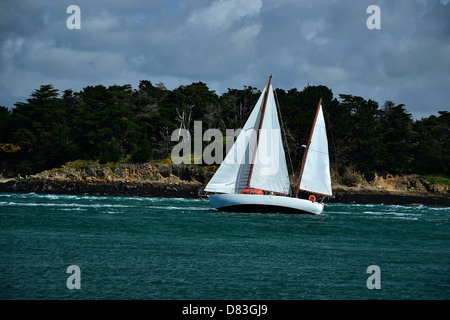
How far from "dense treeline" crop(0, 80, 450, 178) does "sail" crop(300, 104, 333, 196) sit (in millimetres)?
39200

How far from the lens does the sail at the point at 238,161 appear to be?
4488cm

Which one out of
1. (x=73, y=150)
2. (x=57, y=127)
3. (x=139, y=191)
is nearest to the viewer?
(x=139, y=191)

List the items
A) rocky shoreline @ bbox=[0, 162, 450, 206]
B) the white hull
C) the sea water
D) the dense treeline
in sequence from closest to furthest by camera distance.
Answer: the sea water
the white hull
rocky shoreline @ bbox=[0, 162, 450, 206]
the dense treeline

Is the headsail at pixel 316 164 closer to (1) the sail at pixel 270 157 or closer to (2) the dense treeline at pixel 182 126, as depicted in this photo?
(1) the sail at pixel 270 157

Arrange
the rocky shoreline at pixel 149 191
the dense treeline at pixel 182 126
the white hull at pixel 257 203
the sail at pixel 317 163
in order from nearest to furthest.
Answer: the white hull at pixel 257 203 → the sail at pixel 317 163 → the rocky shoreline at pixel 149 191 → the dense treeline at pixel 182 126

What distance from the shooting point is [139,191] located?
80.7 m

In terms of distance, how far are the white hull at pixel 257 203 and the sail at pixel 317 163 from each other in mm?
1702

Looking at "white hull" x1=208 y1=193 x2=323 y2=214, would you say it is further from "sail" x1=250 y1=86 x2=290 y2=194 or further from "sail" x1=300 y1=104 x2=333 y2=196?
"sail" x1=300 y1=104 x2=333 y2=196

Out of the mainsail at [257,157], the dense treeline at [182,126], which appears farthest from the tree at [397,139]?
the mainsail at [257,157]

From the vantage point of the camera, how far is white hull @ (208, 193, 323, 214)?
43906 mm

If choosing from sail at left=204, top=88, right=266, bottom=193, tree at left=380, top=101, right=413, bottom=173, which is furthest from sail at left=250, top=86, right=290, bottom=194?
tree at left=380, top=101, right=413, bottom=173
